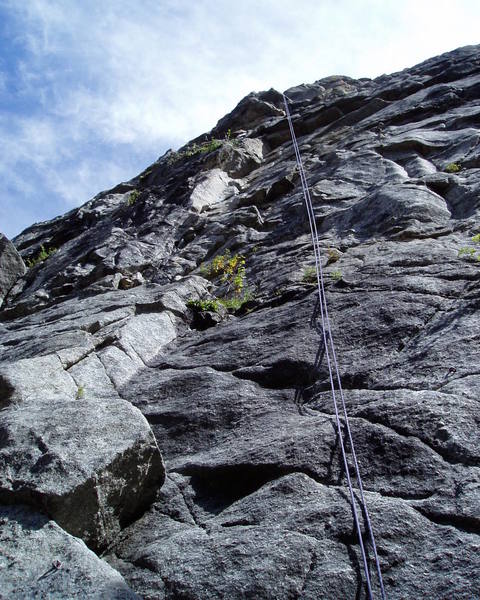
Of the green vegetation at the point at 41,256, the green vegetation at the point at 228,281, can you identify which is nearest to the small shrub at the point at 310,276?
the green vegetation at the point at 228,281

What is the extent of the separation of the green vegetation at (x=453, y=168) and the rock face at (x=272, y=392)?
4 centimetres

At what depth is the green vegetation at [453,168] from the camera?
10406 millimetres

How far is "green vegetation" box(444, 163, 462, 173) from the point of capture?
34.1 ft

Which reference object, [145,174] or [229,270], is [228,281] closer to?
[229,270]

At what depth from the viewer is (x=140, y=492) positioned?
427 cm

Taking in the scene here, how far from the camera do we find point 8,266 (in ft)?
48.0

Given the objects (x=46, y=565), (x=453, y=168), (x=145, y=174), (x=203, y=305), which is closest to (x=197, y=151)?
(x=145, y=174)

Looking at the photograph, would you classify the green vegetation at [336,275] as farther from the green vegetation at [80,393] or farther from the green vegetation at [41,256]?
the green vegetation at [41,256]

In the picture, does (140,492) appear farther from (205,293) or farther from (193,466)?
(205,293)

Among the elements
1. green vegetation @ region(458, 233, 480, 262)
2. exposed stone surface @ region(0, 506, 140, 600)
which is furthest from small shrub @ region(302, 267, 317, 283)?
exposed stone surface @ region(0, 506, 140, 600)

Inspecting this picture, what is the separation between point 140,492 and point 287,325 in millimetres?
3040

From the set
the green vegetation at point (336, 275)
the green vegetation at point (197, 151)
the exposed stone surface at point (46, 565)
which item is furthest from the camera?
the green vegetation at point (197, 151)

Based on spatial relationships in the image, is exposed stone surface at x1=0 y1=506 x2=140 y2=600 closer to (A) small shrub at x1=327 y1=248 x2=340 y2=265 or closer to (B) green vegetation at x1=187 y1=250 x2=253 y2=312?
(B) green vegetation at x1=187 y1=250 x2=253 y2=312

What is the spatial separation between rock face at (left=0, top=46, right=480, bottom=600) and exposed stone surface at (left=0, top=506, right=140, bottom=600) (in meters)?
0.05
